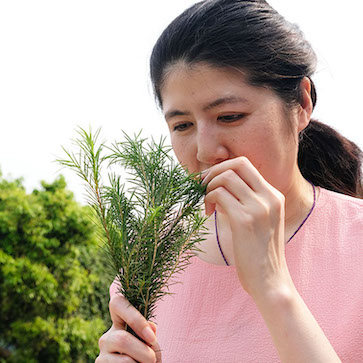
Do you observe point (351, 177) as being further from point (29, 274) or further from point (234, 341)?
point (29, 274)

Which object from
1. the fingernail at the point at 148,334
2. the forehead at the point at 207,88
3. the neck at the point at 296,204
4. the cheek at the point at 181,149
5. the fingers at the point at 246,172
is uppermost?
the forehead at the point at 207,88

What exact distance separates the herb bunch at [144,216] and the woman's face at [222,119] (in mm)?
295

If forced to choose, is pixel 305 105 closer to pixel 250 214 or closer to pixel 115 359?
pixel 250 214

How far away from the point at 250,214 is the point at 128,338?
55 centimetres

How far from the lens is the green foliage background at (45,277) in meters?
8.49

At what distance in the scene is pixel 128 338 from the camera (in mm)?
1655

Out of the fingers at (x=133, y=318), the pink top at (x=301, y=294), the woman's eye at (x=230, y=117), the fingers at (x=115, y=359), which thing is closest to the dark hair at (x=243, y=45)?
the woman's eye at (x=230, y=117)

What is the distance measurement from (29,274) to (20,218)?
2.99 feet

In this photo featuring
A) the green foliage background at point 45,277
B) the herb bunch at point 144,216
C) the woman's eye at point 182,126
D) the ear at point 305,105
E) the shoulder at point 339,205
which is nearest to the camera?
the herb bunch at point 144,216

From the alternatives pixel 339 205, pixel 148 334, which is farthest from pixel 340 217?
pixel 148 334

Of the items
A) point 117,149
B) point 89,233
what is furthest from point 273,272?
point 89,233

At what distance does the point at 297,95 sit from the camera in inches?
91.1

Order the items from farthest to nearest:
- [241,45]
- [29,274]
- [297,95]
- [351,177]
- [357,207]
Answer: [29,274] → [351,177] → [357,207] → [297,95] → [241,45]

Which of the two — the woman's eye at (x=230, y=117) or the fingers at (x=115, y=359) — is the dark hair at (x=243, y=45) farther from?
the fingers at (x=115, y=359)
